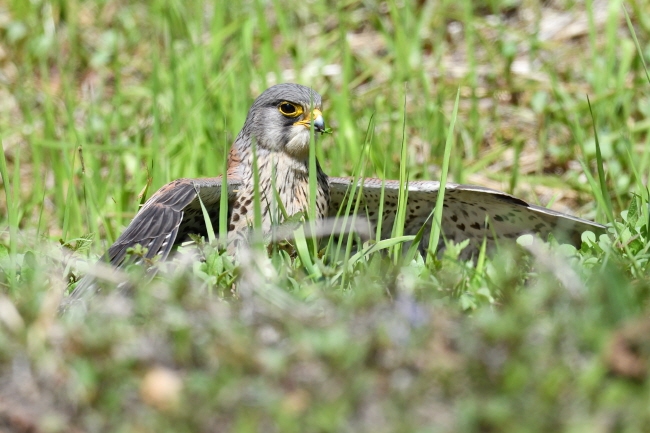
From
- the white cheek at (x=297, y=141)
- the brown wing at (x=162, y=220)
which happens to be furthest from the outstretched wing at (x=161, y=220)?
the white cheek at (x=297, y=141)

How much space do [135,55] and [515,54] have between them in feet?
10.8

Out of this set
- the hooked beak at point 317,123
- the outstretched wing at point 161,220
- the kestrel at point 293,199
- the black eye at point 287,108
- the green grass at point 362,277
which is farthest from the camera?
the black eye at point 287,108

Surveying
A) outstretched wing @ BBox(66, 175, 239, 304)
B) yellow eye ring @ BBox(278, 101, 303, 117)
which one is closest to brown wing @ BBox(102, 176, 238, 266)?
outstretched wing @ BBox(66, 175, 239, 304)

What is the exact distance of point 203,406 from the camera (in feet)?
6.47

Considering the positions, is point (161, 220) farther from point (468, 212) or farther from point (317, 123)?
point (468, 212)

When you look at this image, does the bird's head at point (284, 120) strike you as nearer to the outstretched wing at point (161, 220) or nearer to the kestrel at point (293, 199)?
the kestrel at point (293, 199)

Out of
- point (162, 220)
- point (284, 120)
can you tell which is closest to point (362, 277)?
point (162, 220)

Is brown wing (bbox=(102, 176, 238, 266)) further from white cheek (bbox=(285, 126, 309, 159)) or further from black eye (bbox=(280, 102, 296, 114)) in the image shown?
black eye (bbox=(280, 102, 296, 114))

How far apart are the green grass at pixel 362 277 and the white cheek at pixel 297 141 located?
378mm

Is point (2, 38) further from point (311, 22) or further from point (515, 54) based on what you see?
point (515, 54)

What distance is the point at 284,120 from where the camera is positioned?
15.0ft

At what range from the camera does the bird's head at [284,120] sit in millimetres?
4535

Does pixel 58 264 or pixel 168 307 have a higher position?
pixel 168 307

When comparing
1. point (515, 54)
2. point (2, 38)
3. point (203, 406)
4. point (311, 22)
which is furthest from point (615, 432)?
point (2, 38)
